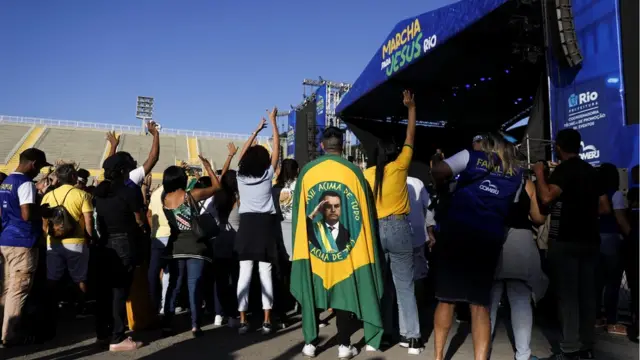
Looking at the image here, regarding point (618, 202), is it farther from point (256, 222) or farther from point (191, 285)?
point (191, 285)

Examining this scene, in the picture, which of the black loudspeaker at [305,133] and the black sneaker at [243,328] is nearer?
the black sneaker at [243,328]

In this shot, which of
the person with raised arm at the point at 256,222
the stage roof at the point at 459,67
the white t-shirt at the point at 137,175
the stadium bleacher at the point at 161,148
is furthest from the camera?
the stadium bleacher at the point at 161,148

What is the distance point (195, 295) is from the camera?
4.33 metres

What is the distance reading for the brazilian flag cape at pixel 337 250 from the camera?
3.44 m

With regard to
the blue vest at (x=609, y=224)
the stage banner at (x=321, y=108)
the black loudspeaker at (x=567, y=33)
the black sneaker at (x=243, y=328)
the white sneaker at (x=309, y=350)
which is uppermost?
the stage banner at (x=321, y=108)

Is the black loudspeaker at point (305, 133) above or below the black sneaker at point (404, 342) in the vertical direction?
above

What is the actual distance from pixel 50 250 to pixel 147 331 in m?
1.26

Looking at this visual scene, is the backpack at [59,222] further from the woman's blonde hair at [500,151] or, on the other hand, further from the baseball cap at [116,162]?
the woman's blonde hair at [500,151]

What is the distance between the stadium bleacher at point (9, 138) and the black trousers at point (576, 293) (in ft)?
137

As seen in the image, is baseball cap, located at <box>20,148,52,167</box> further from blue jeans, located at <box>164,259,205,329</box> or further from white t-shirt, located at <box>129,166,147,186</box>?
blue jeans, located at <box>164,259,205,329</box>

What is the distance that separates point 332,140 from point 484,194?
122 cm

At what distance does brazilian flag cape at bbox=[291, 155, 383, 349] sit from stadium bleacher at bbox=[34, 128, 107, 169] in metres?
38.6

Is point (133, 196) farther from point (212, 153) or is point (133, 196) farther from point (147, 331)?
point (212, 153)

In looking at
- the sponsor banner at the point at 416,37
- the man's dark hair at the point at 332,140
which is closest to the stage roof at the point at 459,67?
the sponsor banner at the point at 416,37
